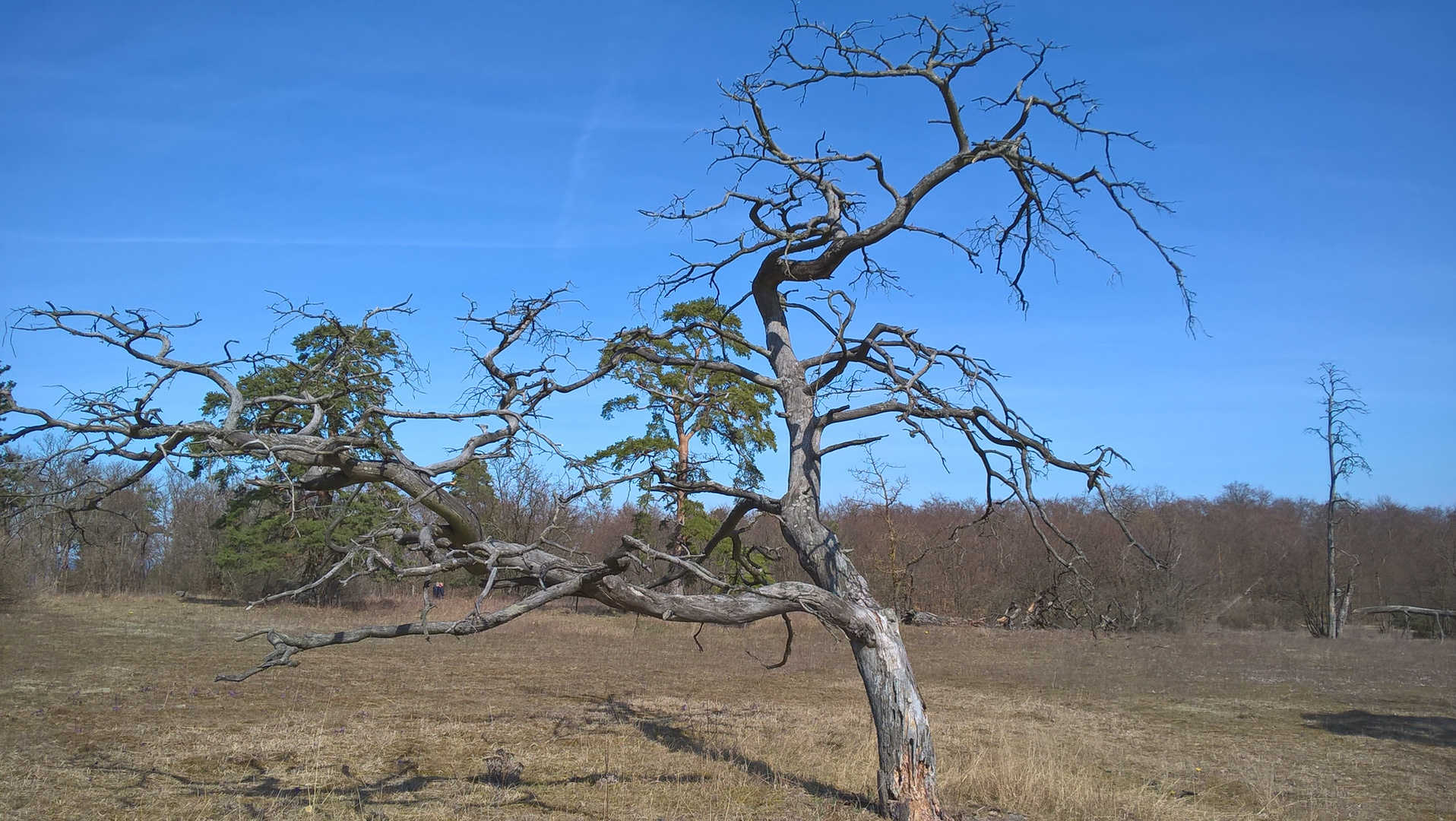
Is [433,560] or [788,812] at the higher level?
[433,560]

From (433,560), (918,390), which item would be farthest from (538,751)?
(918,390)

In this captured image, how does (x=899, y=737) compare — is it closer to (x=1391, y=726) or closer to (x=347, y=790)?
(x=347, y=790)

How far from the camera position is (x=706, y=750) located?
948cm

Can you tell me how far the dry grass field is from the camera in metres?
7.43

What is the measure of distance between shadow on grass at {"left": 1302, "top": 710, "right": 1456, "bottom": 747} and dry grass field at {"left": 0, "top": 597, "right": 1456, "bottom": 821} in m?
0.07

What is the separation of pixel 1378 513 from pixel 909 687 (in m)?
57.2

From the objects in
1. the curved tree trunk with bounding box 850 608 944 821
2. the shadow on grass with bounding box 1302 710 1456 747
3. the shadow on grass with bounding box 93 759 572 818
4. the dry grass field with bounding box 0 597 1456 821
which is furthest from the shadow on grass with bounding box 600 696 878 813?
the shadow on grass with bounding box 1302 710 1456 747

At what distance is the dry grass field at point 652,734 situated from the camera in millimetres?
7430

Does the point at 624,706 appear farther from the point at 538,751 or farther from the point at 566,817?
the point at 566,817

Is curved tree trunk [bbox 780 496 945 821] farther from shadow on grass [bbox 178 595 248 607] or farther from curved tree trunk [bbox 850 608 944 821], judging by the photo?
shadow on grass [bbox 178 595 248 607]

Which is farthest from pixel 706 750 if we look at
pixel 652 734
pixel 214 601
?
pixel 214 601

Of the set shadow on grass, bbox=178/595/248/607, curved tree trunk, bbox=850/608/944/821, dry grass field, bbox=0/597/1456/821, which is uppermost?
curved tree trunk, bbox=850/608/944/821

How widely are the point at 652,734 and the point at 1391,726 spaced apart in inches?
429

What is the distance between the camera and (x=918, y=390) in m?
6.91
